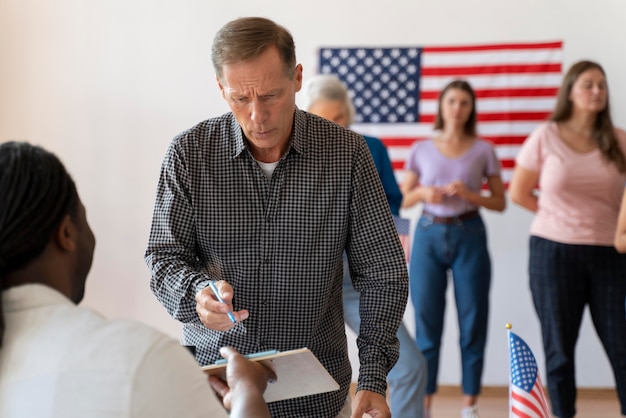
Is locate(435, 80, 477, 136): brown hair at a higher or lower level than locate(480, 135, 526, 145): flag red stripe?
higher

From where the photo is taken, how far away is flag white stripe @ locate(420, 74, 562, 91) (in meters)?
4.91

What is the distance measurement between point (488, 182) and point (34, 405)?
3641 millimetres

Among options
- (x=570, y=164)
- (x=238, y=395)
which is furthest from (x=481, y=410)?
(x=238, y=395)

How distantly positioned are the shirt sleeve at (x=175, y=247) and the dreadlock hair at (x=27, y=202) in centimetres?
61

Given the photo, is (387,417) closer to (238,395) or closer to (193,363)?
(238,395)

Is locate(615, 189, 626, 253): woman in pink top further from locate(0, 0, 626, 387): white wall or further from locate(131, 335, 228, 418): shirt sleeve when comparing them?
locate(131, 335, 228, 418): shirt sleeve

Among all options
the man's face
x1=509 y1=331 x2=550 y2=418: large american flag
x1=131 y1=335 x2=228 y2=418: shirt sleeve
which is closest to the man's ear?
x1=131 y1=335 x2=228 y2=418: shirt sleeve

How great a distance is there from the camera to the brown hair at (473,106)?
15.0 feet

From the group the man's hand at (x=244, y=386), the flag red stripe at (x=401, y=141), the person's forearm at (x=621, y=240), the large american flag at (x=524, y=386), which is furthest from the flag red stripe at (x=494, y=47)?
the man's hand at (x=244, y=386)

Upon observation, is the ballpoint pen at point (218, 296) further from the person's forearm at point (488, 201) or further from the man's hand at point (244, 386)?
the person's forearm at point (488, 201)

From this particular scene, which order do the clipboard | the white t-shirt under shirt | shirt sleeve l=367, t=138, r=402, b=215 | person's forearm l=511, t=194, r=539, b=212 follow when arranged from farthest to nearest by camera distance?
person's forearm l=511, t=194, r=539, b=212
shirt sleeve l=367, t=138, r=402, b=215
the clipboard
the white t-shirt under shirt

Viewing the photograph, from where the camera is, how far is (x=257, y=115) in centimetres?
196

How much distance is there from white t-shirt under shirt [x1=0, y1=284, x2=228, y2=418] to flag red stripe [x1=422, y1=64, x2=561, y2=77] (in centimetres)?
393

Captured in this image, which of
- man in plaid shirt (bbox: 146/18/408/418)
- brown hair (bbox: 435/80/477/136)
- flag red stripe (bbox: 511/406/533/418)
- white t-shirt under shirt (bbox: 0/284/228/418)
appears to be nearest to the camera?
white t-shirt under shirt (bbox: 0/284/228/418)
